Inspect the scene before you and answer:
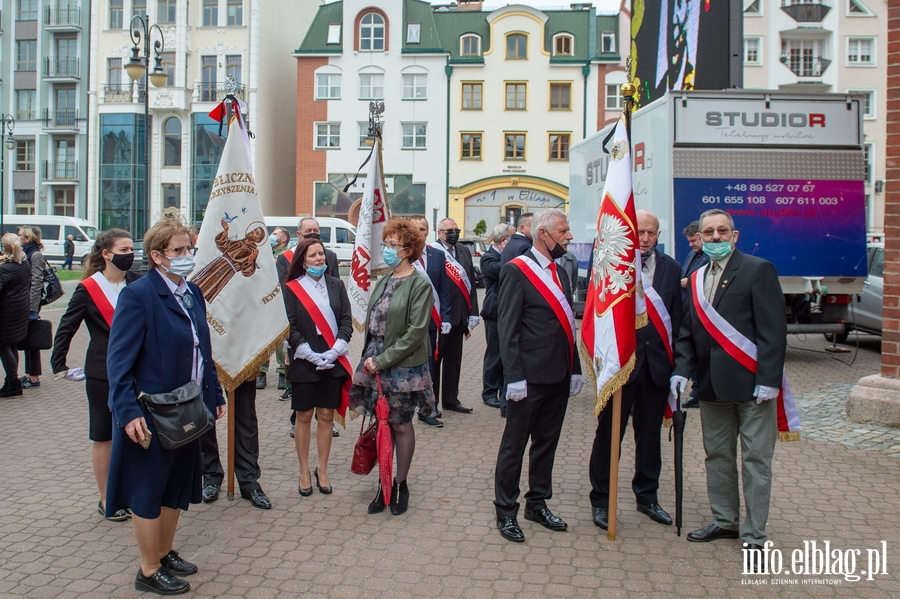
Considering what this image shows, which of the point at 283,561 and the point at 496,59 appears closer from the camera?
the point at 283,561

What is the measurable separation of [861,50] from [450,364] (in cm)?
4450

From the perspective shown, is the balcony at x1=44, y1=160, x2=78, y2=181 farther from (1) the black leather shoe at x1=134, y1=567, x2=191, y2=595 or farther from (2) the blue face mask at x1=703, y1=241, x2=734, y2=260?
(2) the blue face mask at x1=703, y1=241, x2=734, y2=260

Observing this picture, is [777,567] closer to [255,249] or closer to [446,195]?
[255,249]

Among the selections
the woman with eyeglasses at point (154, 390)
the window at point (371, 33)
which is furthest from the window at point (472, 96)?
the woman with eyeglasses at point (154, 390)

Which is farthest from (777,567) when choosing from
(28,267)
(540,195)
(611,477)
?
(540,195)

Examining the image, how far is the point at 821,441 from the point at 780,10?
42.8m

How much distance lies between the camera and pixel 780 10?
44.0 m

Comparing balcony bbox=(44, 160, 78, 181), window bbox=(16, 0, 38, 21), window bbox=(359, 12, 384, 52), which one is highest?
window bbox=(16, 0, 38, 21)

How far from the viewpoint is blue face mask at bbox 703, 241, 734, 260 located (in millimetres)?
4855

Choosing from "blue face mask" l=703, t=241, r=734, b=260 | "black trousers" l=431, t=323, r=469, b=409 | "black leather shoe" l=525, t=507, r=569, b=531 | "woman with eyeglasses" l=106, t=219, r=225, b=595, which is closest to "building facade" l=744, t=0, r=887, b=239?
"black trousers" l=431, t=323, r=469, b=409

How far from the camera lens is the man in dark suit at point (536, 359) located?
501 centimetres

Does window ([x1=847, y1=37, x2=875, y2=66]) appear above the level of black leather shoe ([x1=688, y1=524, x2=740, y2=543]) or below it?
above

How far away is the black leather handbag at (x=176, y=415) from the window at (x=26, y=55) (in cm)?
5280

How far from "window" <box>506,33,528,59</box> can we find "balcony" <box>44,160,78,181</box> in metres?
26.3
